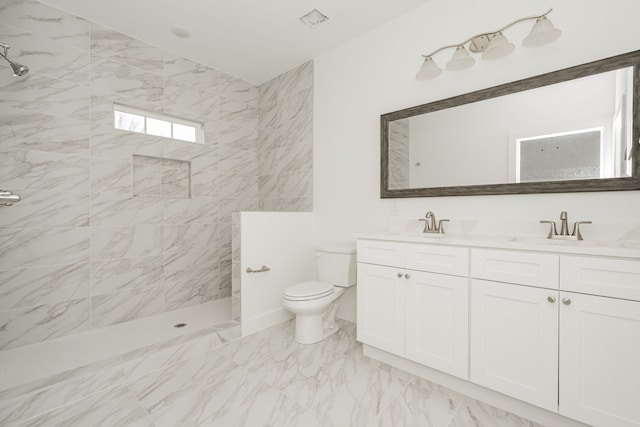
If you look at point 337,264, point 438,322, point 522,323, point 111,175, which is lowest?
point 438,322

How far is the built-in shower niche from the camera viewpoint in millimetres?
2736

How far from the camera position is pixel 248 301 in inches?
100

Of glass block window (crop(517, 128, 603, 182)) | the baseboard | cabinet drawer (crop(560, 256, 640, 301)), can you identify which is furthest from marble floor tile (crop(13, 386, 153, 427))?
glass block window (crop(517, 128, 603, 182))

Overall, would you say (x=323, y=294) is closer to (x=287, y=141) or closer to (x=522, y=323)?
(x=522, y=323)

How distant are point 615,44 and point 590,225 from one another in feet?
3.21

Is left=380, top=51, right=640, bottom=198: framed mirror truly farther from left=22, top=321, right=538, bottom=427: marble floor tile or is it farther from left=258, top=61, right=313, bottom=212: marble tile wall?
left=22, top=321, right=538, bottom=427: marble floor tile

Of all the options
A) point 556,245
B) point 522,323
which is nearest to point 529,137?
point 556,245

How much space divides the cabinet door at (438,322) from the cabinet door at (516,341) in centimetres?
5

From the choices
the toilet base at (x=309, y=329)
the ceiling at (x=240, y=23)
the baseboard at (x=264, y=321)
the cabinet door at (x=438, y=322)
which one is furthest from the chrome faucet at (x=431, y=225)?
the ceiling at (x=240, y=23)

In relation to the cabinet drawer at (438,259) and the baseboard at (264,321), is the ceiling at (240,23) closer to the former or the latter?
the cabinet drawer at (438,259)

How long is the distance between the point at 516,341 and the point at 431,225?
0.90 meters

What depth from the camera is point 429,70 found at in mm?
2076

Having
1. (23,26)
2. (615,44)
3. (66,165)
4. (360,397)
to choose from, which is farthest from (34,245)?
(615,44)

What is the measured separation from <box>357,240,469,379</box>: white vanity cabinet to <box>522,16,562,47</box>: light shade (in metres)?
1.23
